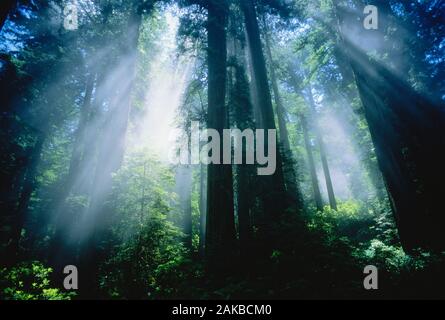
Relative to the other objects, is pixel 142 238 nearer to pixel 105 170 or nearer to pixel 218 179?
pixel 218 179

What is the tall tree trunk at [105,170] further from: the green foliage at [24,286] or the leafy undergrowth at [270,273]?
the green foliage at [24,286]

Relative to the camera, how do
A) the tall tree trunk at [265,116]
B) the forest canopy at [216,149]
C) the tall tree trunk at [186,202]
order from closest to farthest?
the forest canopy at [216,149]
the tall tree trunk at [265,116]
the tall tree trunk at [186,202]

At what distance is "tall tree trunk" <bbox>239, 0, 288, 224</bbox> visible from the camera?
336 inches

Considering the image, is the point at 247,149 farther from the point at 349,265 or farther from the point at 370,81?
the point at 349,265

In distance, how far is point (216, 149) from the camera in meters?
7.86

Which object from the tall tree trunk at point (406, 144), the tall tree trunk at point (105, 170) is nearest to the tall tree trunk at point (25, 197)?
the tall tree trunk at point (105, 170)

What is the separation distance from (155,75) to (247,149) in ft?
38.4

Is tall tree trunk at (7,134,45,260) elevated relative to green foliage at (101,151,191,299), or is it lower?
elevated

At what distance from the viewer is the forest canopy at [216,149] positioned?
A: 5.91m

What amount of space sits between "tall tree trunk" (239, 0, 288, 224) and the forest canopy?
0.19 ft

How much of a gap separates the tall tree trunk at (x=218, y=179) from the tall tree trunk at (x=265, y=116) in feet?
4.99

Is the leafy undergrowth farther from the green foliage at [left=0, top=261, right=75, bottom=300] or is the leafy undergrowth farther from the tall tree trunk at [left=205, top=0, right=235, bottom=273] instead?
the tall tree trunk at [left=205, top=0, right=235, bottom=273]

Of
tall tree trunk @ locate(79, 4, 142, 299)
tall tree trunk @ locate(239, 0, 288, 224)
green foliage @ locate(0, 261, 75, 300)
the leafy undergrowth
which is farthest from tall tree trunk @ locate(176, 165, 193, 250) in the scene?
green foliage @ locate(0, 261, 75, 300)

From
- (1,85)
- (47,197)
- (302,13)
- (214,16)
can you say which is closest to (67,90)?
(1,85)
